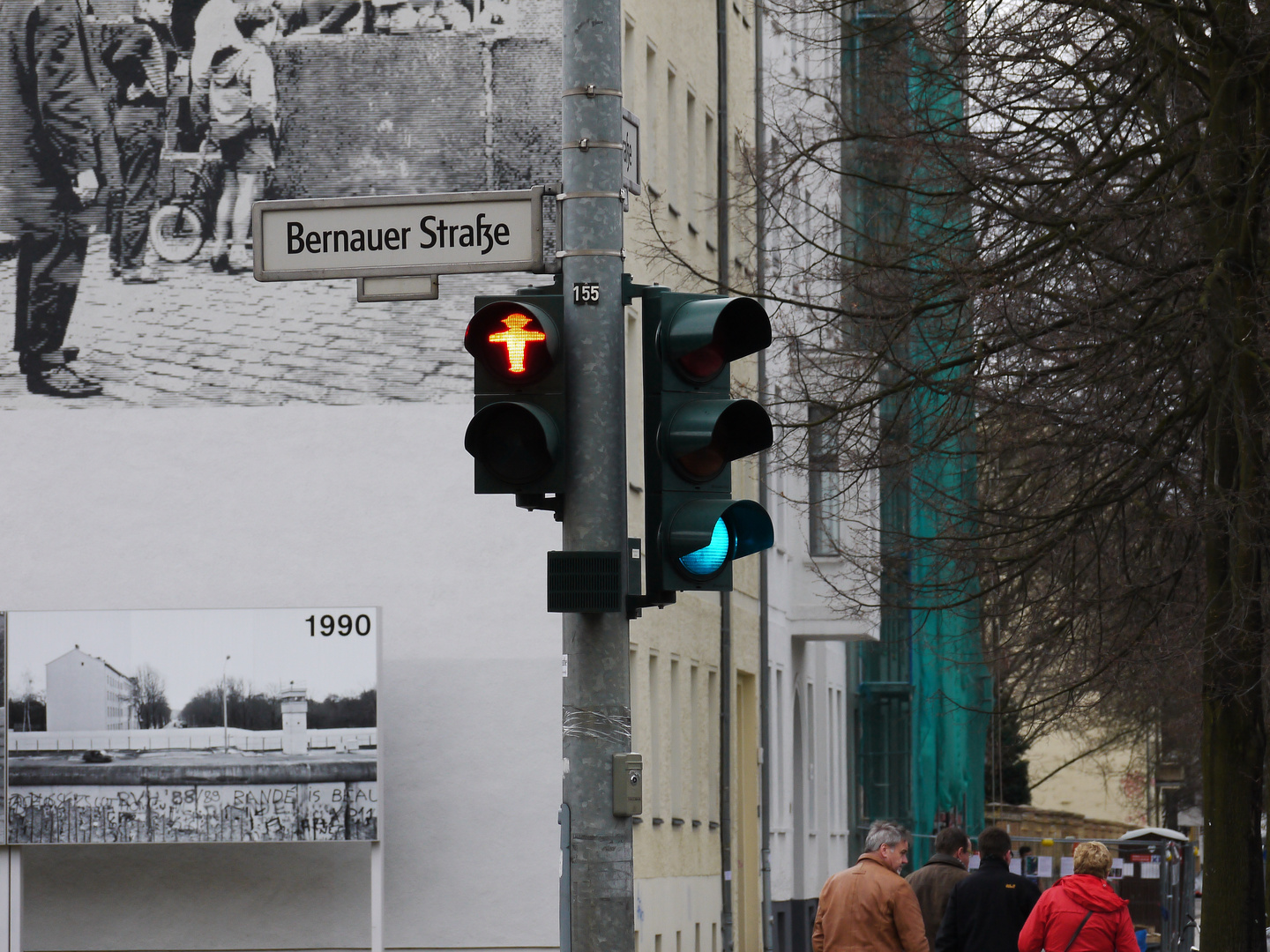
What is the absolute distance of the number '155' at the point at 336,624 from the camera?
20906 mm

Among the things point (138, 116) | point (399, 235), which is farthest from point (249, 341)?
point (399, 235)

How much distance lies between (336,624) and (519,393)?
551 inches

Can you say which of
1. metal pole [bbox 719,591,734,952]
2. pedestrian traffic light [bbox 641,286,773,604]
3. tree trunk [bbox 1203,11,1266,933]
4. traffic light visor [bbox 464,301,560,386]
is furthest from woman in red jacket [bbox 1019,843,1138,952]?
metal pole [bbox 719,591,734,952]

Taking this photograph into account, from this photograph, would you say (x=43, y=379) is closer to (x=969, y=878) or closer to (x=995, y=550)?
(x=995, y=550)

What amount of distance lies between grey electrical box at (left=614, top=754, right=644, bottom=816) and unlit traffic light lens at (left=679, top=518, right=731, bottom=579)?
0.62 metres

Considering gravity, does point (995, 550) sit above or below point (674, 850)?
above

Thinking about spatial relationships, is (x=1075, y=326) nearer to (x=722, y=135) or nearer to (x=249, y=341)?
(x=249, y=341)

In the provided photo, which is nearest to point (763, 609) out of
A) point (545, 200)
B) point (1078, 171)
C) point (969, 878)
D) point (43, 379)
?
point (43, 379)

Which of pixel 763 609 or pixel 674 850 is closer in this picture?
pixel 674 850

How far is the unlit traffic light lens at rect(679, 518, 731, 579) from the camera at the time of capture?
7.28 meters

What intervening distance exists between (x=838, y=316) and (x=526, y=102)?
744cm

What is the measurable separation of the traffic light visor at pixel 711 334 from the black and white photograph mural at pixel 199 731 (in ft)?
45.0

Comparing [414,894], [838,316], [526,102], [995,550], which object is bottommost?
[414,894]

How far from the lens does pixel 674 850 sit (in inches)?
1102
